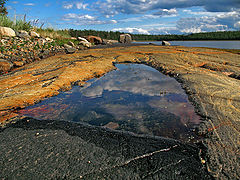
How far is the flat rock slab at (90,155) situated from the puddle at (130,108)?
396mm

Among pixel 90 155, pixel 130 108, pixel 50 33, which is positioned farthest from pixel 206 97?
pixel 50 33

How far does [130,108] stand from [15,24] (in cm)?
1316

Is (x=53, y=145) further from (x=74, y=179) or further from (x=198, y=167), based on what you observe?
(x=198, y=167)

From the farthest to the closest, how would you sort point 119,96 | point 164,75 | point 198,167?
point 164,75, point 119,96, point 198,167

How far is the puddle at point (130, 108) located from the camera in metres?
2.52

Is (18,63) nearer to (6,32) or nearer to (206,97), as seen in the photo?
(6,32)

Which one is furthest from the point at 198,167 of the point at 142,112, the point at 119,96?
the point at 119,96

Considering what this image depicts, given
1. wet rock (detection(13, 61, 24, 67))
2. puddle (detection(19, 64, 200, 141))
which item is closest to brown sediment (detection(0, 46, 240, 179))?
puddle (detection(19, 64, 200, 141))

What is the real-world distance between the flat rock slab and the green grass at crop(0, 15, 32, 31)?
11933mm

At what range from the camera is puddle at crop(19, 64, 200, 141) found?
252 cm

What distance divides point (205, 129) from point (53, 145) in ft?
6.74

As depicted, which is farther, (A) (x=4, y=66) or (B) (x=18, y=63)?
(B) (x=18, y=63)

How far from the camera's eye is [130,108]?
3.23 meters

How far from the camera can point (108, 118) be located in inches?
113
